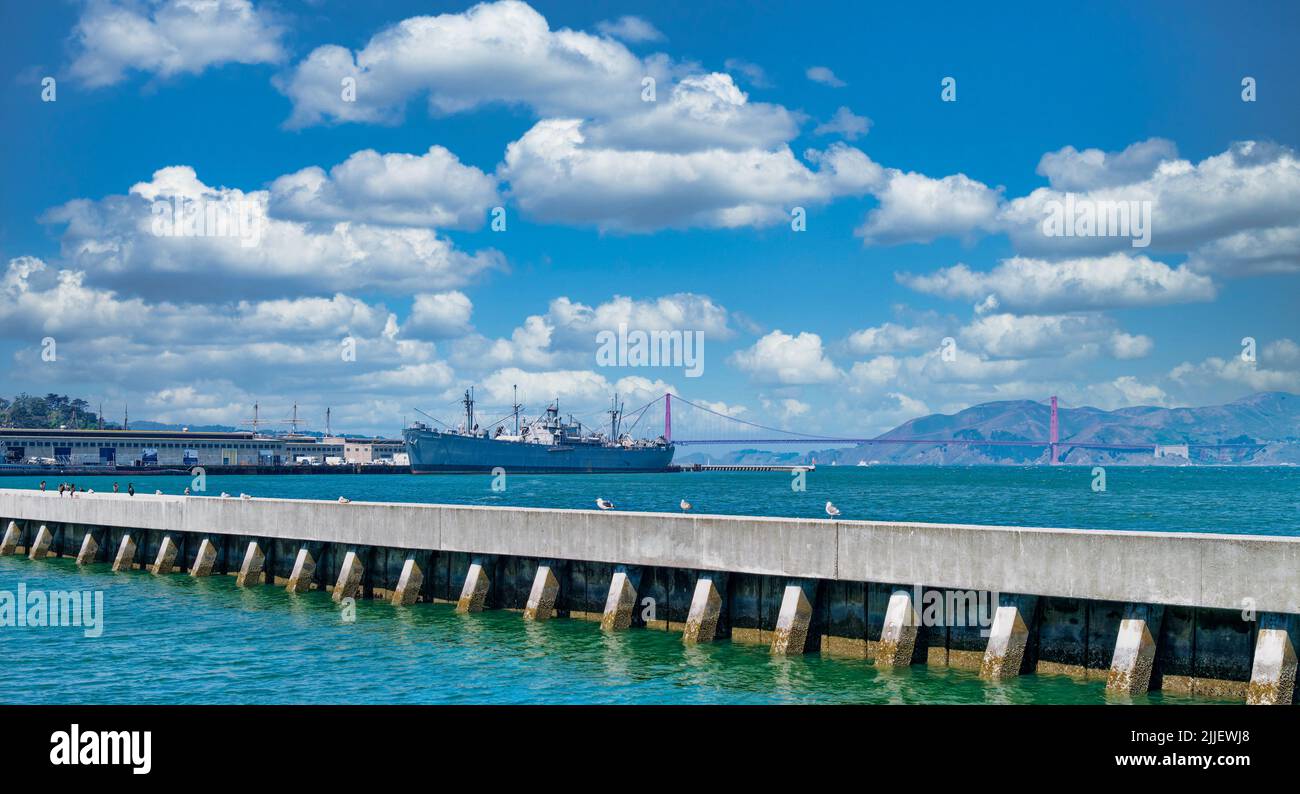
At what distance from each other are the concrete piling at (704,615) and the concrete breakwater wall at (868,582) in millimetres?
29

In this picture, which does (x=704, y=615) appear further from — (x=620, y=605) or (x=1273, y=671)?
(x=1273, y=671)

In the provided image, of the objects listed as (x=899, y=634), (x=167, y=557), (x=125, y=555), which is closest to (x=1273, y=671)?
(x=899, y=634)

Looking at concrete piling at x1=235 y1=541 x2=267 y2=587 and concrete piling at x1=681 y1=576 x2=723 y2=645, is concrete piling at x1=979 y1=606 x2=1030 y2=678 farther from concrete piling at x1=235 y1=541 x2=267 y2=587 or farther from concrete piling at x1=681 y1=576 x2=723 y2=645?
concrete piling at x1=235 y1=541 x2=267 y2=587

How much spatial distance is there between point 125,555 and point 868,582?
27.9 metres

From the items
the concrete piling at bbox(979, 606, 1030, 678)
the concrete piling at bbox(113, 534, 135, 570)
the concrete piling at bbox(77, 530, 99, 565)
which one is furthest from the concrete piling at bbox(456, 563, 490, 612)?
the concrete piling at bbox(77, 530, 99, 565)

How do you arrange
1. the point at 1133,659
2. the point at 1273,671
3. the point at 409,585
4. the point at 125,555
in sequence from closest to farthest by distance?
1. the point at 1273,671
2. the point at 1133,659
3. the point at 409,585
4. the point at 125,555

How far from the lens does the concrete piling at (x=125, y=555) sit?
3844 cm

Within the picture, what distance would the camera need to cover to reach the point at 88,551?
1607 inches

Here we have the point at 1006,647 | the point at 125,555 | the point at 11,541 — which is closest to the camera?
the point at 1006,647

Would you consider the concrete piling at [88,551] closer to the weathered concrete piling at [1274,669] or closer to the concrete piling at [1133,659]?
the concrete piling at [1133,659]

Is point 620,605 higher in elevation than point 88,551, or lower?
higher
